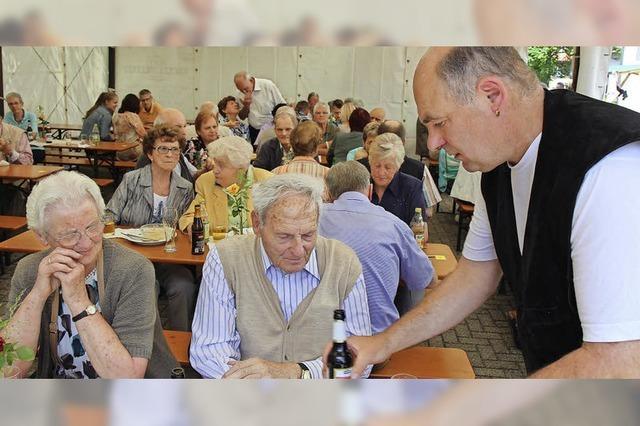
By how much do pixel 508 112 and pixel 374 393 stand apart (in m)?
0.49

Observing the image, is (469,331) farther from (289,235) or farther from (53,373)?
(53,373)

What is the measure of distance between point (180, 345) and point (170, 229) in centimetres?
88

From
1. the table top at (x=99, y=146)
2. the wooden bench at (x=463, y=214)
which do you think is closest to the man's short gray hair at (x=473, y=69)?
the wooden bench at (x=463, y=214)

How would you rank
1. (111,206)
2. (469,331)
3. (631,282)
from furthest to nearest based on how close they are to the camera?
1. (469,331)
2. (111,206)
3. (631,282)

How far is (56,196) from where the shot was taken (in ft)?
4.94

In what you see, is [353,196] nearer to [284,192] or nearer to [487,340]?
[284,192]

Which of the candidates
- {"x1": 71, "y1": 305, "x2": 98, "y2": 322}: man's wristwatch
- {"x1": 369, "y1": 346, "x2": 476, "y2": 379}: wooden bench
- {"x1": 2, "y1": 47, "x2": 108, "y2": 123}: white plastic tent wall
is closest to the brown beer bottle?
{"x1": 369, "y1": 346, "x2": 476, "y2": 379}: wooden bench

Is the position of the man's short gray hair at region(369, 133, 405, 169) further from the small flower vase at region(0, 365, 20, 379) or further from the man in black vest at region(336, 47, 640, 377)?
the small flower vase at region(0, 365, 20, 379)

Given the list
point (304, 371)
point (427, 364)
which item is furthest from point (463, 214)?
point (304, 371)

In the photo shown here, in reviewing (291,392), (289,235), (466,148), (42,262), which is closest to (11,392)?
(291,392)

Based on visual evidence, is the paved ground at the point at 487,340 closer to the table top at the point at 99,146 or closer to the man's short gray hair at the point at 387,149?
the man's short gray hair at the point at 387,149

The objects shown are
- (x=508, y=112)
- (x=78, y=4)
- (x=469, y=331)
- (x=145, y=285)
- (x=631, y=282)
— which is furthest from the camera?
(x=469, y=331)

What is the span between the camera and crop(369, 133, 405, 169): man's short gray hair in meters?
3.29

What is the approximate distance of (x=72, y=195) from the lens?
152cm
